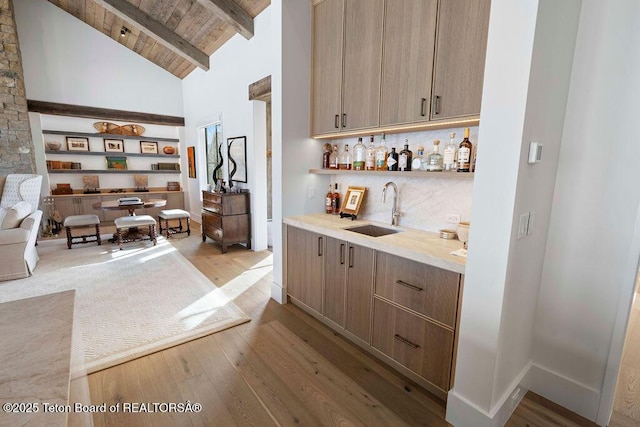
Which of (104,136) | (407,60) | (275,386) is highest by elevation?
(407,60)

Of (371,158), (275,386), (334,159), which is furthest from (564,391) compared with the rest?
(334,159)

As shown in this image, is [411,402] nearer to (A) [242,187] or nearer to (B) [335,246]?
(B) [335,246]

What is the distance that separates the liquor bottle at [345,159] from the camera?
2717 mm

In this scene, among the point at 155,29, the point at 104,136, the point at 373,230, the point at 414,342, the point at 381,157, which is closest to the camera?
the point at 414,342

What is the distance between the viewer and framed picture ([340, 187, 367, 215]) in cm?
265

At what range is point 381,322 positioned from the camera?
200 cm

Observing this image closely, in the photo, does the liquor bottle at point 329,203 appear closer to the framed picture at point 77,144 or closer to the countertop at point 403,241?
the countertop at point 403,241

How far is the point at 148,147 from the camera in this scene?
7.02 metres

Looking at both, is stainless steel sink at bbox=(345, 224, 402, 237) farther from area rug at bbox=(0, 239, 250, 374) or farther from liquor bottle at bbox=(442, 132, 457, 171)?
area rug at bbox=(0, 239, 250, 374)

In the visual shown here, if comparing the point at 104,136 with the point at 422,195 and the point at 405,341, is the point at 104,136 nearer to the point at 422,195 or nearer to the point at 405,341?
the point at 422,195

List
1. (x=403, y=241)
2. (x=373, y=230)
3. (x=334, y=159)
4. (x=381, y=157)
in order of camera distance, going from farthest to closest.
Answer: (x=334, y=159) < (x=373, y=230) < (x=381, y=157) < (x=403, y=241)

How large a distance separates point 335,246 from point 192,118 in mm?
5732

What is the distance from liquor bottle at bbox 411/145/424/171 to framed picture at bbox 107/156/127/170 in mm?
6827

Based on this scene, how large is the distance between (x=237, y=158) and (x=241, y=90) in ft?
3.45
